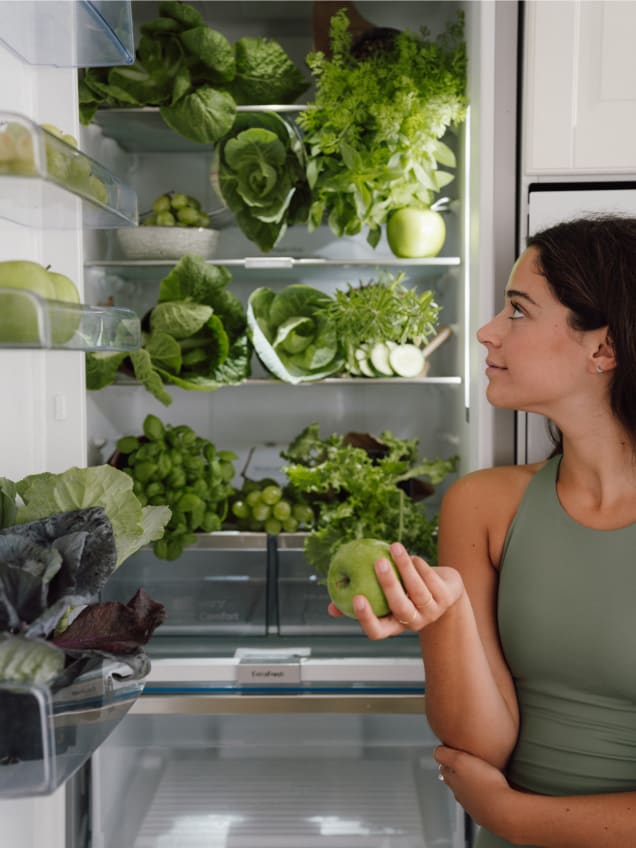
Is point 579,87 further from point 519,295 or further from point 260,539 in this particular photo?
point 260,539

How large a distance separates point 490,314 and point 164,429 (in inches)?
31.1

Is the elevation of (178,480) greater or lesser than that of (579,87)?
lesser

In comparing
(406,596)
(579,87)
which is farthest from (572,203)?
(406,596)

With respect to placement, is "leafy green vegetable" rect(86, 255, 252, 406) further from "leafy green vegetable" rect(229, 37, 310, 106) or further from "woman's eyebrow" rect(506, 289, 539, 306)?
"woman's eyebrow" rect(506, 289, 539, 306)

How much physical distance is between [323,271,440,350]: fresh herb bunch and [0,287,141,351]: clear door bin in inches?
37.9

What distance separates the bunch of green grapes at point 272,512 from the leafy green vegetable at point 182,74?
0.78 m

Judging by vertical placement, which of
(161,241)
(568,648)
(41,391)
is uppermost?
(161,241)

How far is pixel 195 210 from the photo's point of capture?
198 centimetres

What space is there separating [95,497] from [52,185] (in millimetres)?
337

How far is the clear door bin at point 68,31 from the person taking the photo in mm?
897

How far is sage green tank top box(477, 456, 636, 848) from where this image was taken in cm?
115

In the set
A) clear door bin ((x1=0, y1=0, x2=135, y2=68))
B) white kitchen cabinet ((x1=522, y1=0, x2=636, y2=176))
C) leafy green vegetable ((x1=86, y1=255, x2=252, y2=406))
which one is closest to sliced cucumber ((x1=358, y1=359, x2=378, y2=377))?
leafy green vegetable ((x1=86, y1=255, x2=252, y2=406))

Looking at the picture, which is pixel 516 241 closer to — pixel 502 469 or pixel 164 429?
pixel 502 469

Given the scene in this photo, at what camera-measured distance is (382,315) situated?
1.81 meters
